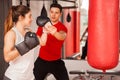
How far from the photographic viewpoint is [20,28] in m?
1.81

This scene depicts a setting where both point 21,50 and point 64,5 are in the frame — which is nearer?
point 21,50

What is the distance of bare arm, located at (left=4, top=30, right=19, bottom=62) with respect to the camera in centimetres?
170

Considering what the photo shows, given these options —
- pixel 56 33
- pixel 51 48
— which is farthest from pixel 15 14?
pixel 51 48

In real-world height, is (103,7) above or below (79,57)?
above

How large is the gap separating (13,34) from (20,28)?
0.10m

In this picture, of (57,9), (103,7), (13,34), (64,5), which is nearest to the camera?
(103,7)

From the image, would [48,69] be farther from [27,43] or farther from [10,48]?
[10,48]

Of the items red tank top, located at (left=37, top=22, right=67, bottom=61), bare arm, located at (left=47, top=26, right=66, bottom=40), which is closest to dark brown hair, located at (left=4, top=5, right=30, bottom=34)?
bare arm, located at (left=47, top=26, right=66, bottom=40)

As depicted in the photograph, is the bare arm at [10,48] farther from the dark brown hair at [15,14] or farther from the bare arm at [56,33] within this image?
the bare arm at [56,33]

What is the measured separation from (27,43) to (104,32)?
67 cm

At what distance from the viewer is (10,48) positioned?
1.71 meters

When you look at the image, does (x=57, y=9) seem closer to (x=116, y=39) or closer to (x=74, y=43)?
(x=74, y=43)

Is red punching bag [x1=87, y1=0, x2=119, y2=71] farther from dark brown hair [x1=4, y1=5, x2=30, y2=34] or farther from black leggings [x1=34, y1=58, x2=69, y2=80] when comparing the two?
black leggings [x1=34, y1=58, x2=69, y2=80]

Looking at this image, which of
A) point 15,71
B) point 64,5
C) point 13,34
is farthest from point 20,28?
point 64,5
